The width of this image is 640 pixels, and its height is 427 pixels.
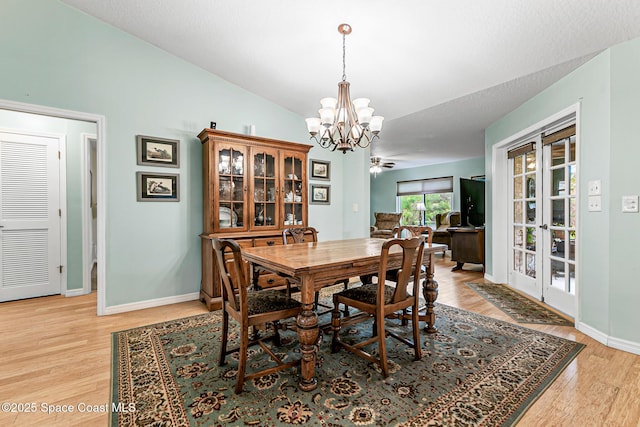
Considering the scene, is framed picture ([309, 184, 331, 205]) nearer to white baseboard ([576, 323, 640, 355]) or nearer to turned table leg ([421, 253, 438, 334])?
turned table leg ([421, 253, 438, 334])

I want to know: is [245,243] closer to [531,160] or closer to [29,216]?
[29,216]

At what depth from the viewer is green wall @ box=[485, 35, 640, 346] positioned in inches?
87.9

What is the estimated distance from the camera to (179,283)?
3459 millimetres

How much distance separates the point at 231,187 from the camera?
135 inches

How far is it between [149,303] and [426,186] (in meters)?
7.78

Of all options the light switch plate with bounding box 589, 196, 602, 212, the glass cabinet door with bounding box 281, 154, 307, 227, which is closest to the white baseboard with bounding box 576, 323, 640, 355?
the light switch plate with bounding box 589, 196, 602, 212

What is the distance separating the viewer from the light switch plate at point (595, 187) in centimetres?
243

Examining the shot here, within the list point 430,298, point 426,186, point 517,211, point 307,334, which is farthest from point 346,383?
point 426,186

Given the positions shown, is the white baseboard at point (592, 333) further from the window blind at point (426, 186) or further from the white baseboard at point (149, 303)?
the window blind at point (426, 186)

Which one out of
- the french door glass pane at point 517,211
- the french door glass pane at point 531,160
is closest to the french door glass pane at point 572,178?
the french door glass pane at point 531,160

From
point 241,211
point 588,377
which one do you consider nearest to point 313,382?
point 588,377

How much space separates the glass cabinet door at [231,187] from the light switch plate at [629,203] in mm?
3425

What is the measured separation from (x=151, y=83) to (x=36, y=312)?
270 cm

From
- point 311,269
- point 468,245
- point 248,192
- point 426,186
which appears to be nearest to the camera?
point 311,269
